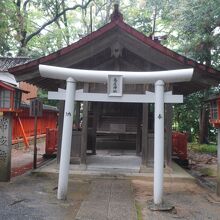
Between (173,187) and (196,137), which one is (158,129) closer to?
(173,187)

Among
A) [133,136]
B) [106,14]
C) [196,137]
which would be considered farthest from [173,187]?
[106,14]

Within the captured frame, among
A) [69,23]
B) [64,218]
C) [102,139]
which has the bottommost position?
[64,218]

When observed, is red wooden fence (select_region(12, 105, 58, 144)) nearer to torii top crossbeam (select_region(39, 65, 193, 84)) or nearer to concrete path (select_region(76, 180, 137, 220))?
concrete path (select_region(76, 180, 137, 220))

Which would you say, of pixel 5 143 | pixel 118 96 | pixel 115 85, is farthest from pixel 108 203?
pixel 5 143

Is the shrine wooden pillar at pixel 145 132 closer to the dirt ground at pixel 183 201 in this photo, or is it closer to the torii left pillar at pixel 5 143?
the dirt ground at pixel 183 201

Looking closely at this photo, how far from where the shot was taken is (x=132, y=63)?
37.5 ft

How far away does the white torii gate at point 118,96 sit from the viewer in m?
7.52

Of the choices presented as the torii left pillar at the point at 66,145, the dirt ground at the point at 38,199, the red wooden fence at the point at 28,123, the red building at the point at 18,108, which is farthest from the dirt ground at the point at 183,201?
the red wooden fence at the point at 28,123

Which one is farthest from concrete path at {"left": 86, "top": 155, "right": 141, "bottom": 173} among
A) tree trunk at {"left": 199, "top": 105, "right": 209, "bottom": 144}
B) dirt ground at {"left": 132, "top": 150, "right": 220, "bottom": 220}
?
tree trunk at {"left": 199, "top": 105, "right": 209, "bottom": 144}

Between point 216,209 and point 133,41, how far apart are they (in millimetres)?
5691

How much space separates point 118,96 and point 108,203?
2.43 m

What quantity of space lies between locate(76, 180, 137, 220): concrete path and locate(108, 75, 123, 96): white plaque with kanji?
2450 mm

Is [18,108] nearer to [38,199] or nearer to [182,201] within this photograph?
[38,199]

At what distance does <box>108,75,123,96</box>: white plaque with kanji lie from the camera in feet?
25.3
